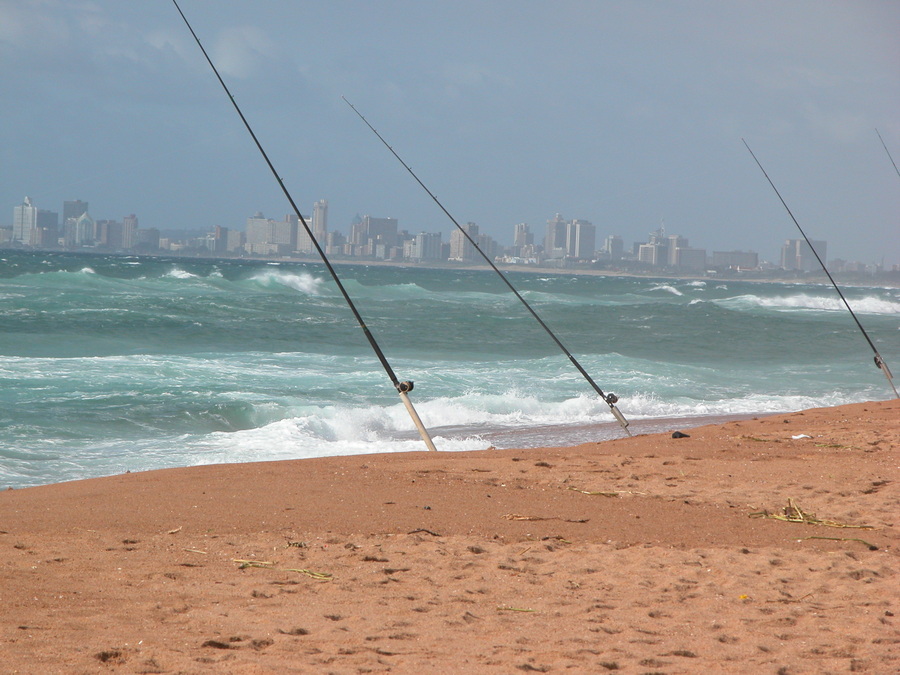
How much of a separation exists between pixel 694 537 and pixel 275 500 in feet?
8.03

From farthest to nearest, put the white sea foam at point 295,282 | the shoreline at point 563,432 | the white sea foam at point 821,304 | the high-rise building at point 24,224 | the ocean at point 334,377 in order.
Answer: the high-rise building at point 24,224 → the white sea foam at point 821,304 → the white sea foam at point 295,282 → the shoreline at point 563,432 → the ocean at point 334,377

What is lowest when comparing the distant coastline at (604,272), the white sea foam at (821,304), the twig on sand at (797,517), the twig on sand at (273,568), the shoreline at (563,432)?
the shoreline at (563,432)

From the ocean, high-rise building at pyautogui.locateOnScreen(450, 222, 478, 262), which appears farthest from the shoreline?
high-rise building at pyautogui.locateOnScreen(450, 222, 478, 262)

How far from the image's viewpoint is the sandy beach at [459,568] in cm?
307

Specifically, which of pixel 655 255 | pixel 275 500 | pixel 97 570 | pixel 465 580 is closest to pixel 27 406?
pixel 275 500

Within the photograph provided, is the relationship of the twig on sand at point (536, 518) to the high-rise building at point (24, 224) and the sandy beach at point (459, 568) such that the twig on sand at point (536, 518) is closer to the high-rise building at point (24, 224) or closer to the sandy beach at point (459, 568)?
the sandy beach at point (459, 568)

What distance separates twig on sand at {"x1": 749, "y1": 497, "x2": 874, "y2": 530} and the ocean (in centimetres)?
483

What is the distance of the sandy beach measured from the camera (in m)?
3.07

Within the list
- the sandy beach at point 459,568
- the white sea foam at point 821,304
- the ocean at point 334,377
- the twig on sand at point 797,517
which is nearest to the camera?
the sandy beach at point 459,568

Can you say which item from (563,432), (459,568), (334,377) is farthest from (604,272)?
(459,568)

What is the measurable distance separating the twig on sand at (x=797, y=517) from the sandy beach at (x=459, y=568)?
17mm

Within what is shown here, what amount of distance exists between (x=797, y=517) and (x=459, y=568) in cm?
223

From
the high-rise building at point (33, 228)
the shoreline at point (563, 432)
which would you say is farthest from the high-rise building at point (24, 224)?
the shoreline at point (563, 432)

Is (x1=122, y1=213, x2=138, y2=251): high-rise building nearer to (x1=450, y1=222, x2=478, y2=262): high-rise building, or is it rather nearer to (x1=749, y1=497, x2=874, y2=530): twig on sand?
(x1=450, y1=222, x2=478, y2=262): high-rise building
